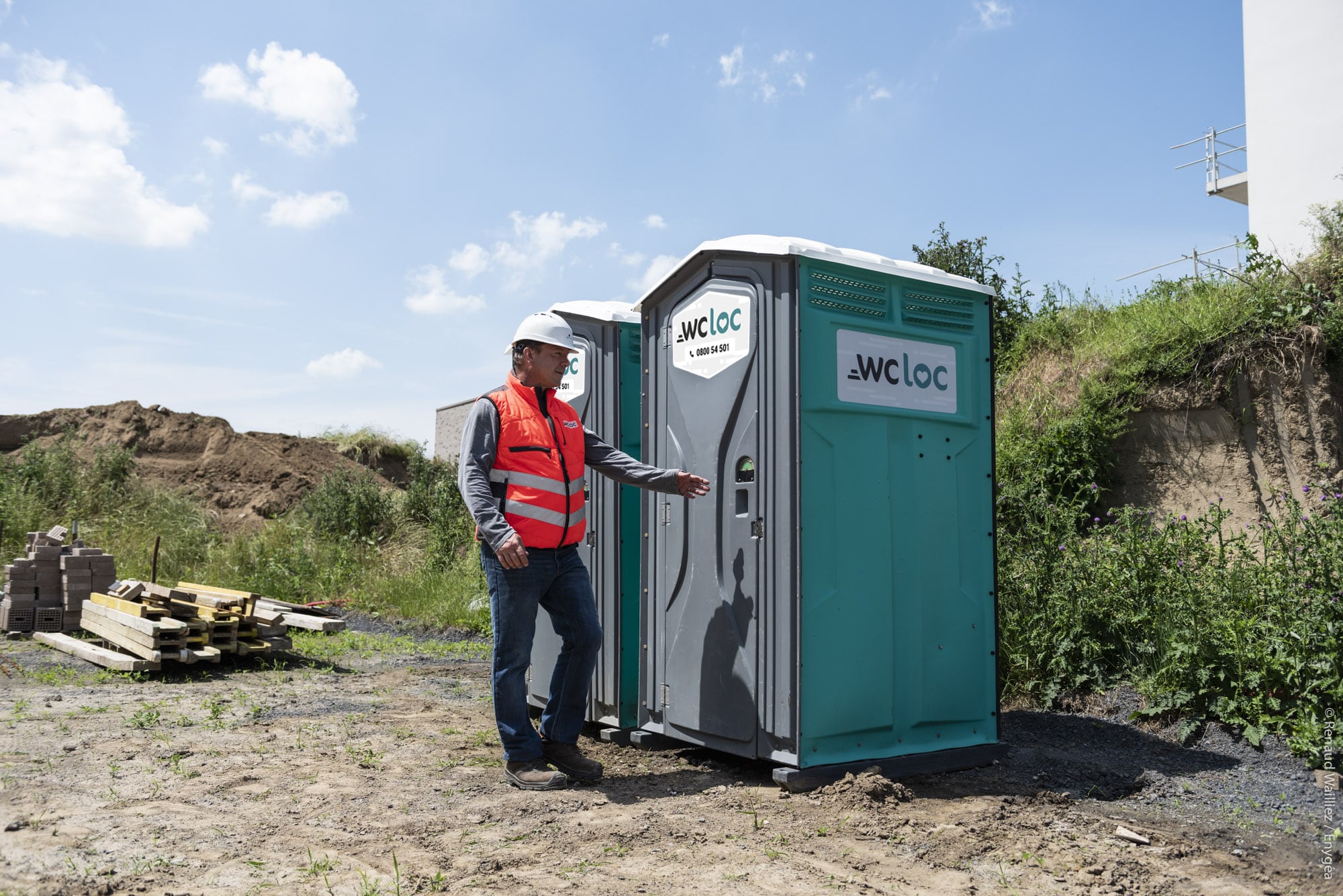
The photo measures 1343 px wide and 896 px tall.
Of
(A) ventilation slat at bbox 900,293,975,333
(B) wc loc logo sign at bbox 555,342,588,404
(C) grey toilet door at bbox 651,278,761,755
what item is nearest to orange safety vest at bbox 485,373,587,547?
(C) grey toilet door at bbox 651,278,761,755

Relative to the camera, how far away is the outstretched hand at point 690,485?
441cm

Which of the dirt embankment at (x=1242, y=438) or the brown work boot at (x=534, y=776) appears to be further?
the dirt embankment at (x=1242, y=438)

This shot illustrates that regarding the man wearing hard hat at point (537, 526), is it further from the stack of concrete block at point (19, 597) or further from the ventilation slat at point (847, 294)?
the stack of concrete block at point (19, 597)

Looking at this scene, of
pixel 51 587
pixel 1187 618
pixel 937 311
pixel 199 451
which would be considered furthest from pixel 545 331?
pixel 199 451

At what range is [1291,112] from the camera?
49.4 feet

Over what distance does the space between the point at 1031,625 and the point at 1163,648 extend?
0.78 meters

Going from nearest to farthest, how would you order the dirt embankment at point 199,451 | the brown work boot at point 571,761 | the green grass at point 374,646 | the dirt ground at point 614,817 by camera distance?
the dirt ground at point 614,817 → the brown work boot at point 571,761 → the green grass at point 374,646 → the dirt embankment at point 199,451

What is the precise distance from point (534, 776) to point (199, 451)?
2096cm

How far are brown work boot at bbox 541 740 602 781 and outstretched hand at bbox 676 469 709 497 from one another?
1.33 meters

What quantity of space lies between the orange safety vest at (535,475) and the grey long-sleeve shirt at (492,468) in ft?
0.17

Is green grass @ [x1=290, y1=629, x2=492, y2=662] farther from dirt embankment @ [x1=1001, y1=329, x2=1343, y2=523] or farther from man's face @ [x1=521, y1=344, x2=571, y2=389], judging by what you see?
dirt embankment @ [x1=1001, y1=329, x2=1343, y2=523]

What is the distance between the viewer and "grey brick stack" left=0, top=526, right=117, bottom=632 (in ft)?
32.0

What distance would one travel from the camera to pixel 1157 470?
29.1ft

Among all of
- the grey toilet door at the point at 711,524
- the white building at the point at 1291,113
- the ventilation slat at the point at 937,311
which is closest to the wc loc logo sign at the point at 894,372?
the ventilation slat at the point at 937,311
